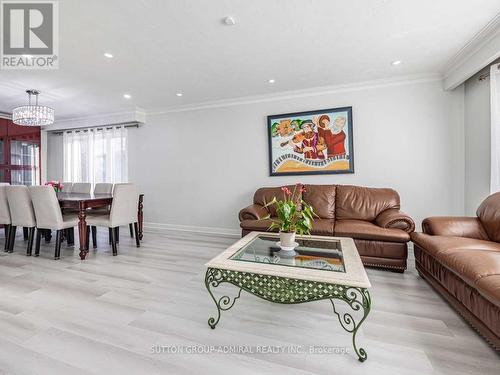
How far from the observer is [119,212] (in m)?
3.33

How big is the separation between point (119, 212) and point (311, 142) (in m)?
3.11

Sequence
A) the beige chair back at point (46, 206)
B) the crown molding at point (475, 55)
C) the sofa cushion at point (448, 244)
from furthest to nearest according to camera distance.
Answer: the beige chair back at point (46, 206) → the crown molding at point (475, 55) → the sofa cushion at point (448, 244)

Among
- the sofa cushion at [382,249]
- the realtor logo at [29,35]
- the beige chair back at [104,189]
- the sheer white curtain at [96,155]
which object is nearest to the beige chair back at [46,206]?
the beige chair back at [104,189]

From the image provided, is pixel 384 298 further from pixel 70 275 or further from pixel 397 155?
pixel 70 275

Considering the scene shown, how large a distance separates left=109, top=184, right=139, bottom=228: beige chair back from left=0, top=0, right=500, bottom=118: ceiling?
160 centimetres

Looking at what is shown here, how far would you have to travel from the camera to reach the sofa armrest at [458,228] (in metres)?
2.29

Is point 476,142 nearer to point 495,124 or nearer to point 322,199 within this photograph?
point 495,124

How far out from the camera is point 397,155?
11.5 ft

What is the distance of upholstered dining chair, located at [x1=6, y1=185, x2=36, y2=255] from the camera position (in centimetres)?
316

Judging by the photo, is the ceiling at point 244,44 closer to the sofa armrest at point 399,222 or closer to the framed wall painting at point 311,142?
the framed wall painting at point 311,142

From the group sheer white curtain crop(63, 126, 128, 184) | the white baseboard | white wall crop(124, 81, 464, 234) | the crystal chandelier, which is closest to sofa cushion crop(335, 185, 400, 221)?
white wall crop(124, 81, 464, 234)

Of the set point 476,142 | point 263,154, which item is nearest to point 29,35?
point 263,154

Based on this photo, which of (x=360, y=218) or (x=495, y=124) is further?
(x=360, y=218)

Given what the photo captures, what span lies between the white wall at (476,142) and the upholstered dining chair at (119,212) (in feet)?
15.3
